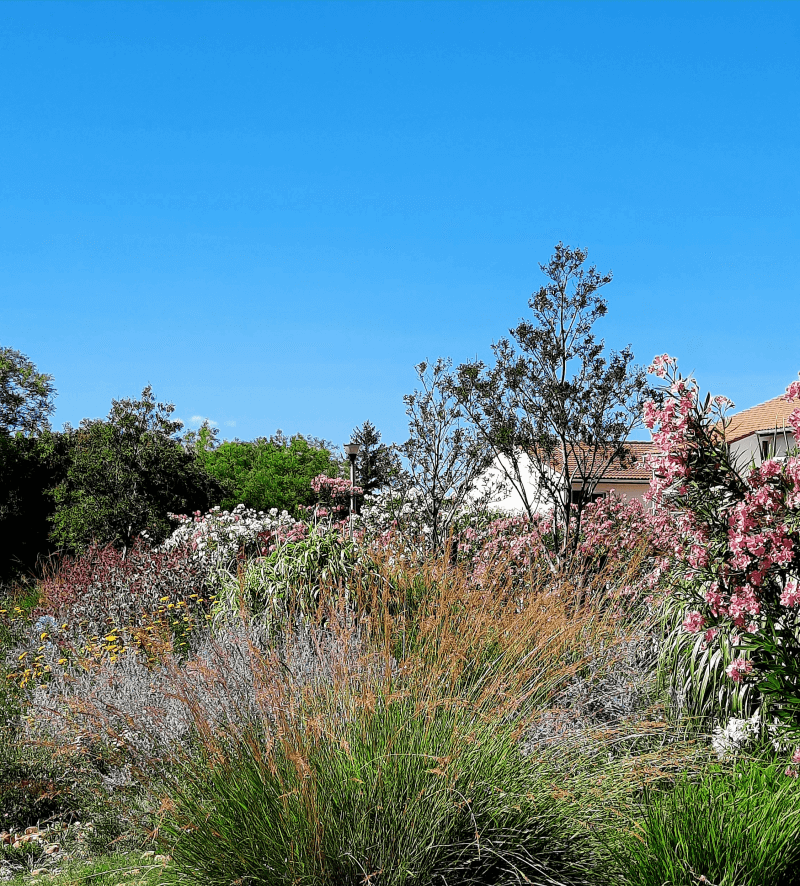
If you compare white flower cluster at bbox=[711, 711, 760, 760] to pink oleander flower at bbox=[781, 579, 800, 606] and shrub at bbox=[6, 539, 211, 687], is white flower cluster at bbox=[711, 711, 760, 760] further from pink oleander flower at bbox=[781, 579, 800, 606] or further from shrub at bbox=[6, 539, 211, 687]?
shrub at bbox=[6, 539, 211, 687]

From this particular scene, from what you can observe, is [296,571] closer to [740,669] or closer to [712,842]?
[740,669]

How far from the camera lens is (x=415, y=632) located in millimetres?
4875

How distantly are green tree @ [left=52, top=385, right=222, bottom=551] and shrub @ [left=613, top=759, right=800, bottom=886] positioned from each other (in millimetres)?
14176

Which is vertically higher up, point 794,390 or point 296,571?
point 794,390

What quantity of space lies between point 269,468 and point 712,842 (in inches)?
1178

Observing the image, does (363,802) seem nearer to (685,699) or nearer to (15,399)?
(685,699)

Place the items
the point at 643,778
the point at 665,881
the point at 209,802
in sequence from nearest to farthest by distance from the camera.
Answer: the point at 665,881 < the point at 209,802 < the point at 643,778

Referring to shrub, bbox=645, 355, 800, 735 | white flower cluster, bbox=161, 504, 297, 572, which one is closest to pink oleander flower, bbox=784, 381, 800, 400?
shrub, bbox=645, 355, 800, 735

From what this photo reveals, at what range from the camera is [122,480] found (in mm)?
16516

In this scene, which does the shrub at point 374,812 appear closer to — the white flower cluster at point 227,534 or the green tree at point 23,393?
the white flower cluster at point 227,534

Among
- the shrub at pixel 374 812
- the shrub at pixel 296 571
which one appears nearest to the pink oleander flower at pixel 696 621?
the shrub at pixel 374 812

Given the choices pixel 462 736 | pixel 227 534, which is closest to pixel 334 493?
pixel 227 534

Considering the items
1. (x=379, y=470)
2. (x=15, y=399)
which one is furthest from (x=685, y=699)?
(x=15, y=399)

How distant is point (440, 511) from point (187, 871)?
9062mm
